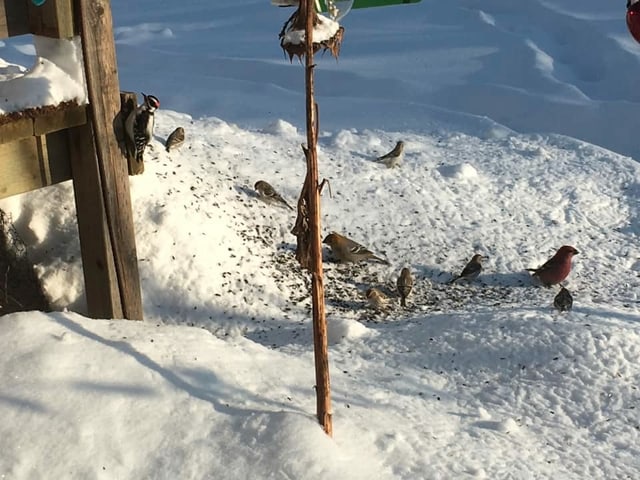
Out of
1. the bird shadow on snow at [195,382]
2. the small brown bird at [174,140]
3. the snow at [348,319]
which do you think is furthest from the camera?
the small brown bird at [174,140]

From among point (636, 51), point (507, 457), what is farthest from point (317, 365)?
point (636, 51)

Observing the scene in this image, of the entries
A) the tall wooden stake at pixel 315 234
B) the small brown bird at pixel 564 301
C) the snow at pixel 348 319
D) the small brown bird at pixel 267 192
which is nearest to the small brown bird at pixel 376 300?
the snow at pixel 348 319

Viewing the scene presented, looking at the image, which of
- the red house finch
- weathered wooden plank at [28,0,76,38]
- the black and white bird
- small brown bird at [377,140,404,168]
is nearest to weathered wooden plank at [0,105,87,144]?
the black and white bird

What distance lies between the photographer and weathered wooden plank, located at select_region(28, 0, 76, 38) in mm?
3652

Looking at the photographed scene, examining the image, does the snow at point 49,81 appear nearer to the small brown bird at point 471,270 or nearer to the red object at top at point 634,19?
the red object at top at point 634,19

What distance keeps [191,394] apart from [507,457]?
1294mm

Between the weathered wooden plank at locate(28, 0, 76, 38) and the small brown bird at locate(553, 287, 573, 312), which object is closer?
the weathered wooden plank at locate(28, 0, 76, 38)

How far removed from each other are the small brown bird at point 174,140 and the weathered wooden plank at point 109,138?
190 cm

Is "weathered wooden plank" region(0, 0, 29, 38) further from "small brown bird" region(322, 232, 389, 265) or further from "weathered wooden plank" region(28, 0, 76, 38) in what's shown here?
"small brown bird" region(322, 232, 389, 265)

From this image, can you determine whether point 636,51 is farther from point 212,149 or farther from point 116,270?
point 116,270

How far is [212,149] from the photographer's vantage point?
6.55 metres

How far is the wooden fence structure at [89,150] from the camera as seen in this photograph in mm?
3691

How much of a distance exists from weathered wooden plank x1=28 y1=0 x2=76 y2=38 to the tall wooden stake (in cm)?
139

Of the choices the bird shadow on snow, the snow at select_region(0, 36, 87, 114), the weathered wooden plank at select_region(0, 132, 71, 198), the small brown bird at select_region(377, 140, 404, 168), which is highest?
the snow at select_region(0, 36, 87, 114)
